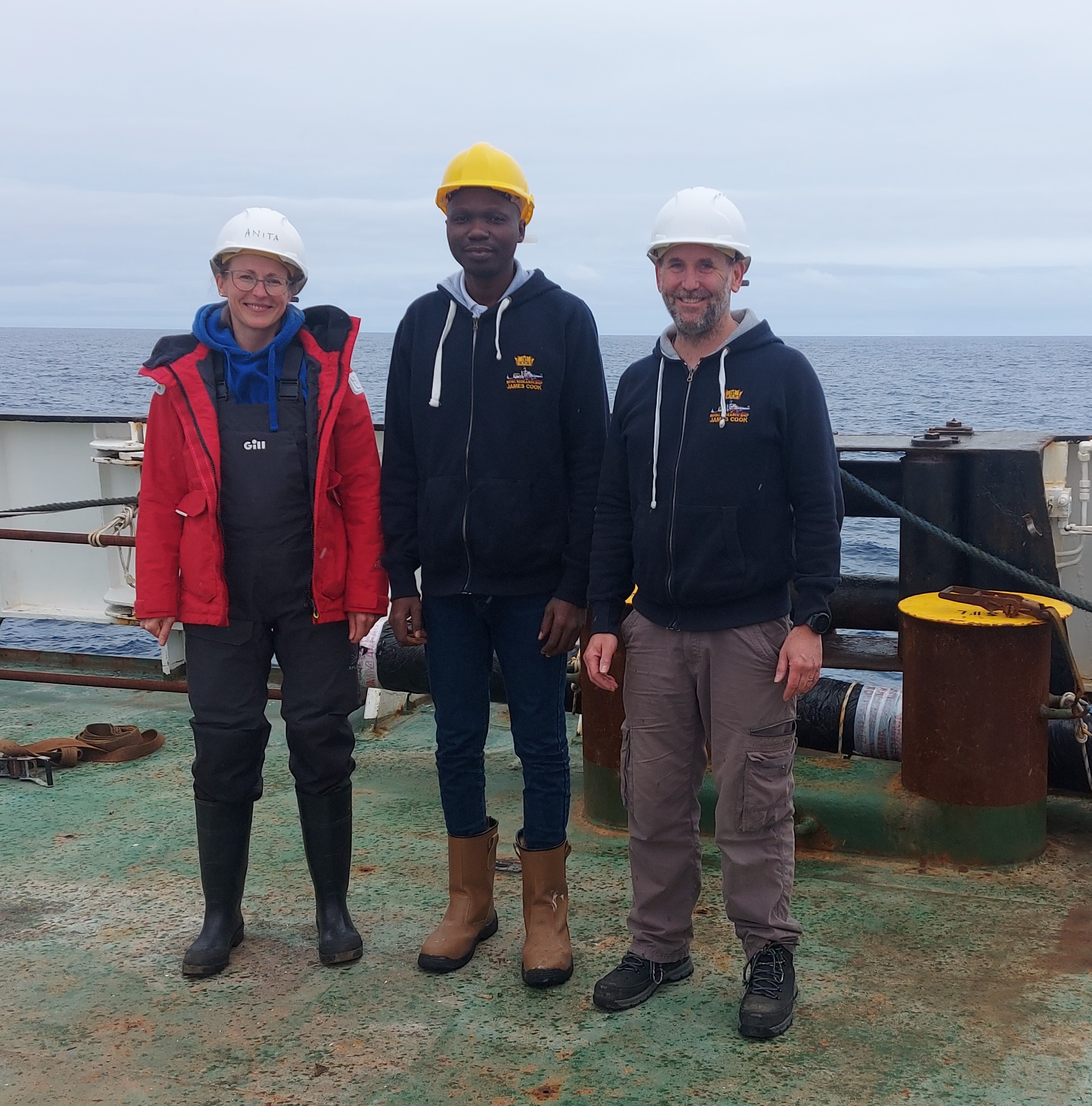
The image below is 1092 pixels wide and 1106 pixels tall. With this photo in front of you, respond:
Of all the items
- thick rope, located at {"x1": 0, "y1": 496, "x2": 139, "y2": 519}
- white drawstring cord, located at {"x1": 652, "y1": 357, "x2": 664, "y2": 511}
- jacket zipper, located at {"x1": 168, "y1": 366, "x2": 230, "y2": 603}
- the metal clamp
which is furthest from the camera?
thick rope, located at {"x1": 0, "y1": 496, "x2": 139, "y2": 519}

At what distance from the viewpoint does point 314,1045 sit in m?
3.09

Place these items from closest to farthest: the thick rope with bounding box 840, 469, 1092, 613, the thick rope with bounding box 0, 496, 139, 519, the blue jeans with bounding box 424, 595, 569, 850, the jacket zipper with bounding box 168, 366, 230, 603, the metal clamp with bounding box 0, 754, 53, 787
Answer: the jacket zipper with bounding box 168, 366, 230, 603, the blue jeans with bounding box 424, 595, 569, 850, the thick rope with bounding box 840, 469, 1092, 613, the metal clamp with bounding box 0, 754, 53, 787, the thick rope with bounding box 0, 496, 139, 519

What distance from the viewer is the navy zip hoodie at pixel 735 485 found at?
10.2 feet

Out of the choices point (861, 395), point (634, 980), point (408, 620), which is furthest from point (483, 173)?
point (861, 395)

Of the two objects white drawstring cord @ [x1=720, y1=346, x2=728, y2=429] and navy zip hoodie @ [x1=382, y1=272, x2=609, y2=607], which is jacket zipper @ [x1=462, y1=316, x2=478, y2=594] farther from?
white drawstring cord @ [x1=720, y1=346, x2=728, y2=429]

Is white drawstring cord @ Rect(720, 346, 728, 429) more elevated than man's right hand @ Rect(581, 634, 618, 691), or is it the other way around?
white drawstring cord @ Rect(720, 346, 728, 429)

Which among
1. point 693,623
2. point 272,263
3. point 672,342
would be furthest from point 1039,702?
point 272,263

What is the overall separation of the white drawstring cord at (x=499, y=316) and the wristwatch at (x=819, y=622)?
3.56 ft

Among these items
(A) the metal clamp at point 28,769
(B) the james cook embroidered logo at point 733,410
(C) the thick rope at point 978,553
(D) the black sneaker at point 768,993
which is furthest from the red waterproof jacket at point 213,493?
(A) the metal clamp at point 28,769

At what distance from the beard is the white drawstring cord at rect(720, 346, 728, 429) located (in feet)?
0.27

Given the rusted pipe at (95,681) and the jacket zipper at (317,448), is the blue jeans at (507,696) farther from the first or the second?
the rusted pipe at (95,681)

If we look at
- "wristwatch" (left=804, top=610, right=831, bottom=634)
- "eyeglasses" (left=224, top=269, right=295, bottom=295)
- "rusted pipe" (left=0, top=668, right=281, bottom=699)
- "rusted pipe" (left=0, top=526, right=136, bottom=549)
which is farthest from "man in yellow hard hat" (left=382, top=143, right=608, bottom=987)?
"rusted pipe" (left=0, top=526, right=136, bottom=549)

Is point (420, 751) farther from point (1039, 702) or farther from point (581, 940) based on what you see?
point (1039, 702)

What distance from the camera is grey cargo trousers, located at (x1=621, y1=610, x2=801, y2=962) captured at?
10.5ft
